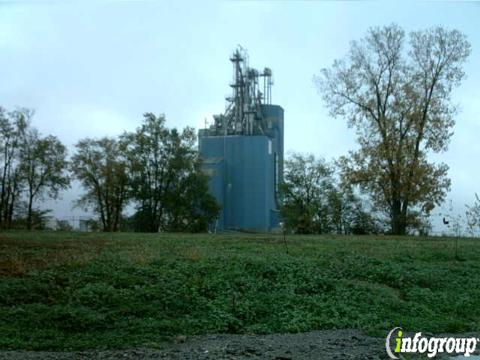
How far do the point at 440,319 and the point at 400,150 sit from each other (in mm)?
27192

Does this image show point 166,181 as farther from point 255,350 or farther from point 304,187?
point 255,350

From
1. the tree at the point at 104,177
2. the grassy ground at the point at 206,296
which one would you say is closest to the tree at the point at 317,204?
the tree at the point at 104,177

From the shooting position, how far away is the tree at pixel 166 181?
48.9 metres

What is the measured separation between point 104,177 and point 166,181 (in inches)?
216

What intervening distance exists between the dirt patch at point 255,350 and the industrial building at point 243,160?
45.2 m

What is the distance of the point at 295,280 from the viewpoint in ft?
36.4

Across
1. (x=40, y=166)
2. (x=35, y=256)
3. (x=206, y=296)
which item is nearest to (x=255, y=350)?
(x=206, y=296)

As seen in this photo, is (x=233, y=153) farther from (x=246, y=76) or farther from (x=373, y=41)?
(x=373, y=41)

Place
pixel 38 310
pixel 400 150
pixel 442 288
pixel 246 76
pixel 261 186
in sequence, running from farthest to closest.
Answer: pixel 246 76
pixel 261 186
pixel 400 150
pixel 442 288
pixel 38 310

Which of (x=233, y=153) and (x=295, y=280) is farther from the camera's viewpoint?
(x=233, y=153)

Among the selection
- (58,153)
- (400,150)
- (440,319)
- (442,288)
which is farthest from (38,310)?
(58,153)

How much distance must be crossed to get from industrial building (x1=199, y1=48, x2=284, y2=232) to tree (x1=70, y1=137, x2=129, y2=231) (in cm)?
845

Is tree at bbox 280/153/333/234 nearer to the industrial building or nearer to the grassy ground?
the industrial building

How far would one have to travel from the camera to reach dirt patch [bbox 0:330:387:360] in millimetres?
6914
